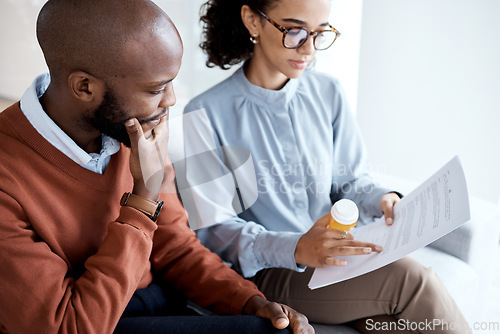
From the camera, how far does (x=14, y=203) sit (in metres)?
0.90

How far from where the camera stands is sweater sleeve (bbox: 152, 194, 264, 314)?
1.20 meters

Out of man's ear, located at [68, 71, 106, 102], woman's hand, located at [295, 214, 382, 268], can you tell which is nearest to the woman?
woman's hand, located at [295, 214, 382, 268]

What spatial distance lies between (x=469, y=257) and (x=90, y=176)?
4.31 feet

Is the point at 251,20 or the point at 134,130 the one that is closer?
the point at 134,130

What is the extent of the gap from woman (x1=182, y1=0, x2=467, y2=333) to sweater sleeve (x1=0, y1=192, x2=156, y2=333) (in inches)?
17.2

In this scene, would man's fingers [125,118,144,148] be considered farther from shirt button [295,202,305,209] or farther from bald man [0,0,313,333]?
shirt button [295,202,305,209]

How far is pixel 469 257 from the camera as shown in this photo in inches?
64.7

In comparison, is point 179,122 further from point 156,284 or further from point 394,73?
point 394,73

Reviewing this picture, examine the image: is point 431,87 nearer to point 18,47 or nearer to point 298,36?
point 298,36

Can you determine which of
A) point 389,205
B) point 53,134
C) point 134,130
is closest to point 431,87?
point 389,205

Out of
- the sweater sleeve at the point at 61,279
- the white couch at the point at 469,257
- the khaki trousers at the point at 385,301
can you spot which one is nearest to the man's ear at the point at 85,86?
the sweater sleeve at the point at 61,279

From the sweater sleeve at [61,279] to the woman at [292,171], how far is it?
0.44 meters

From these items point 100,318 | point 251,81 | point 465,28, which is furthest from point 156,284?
point 465,28

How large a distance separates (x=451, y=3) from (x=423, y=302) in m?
1.63
